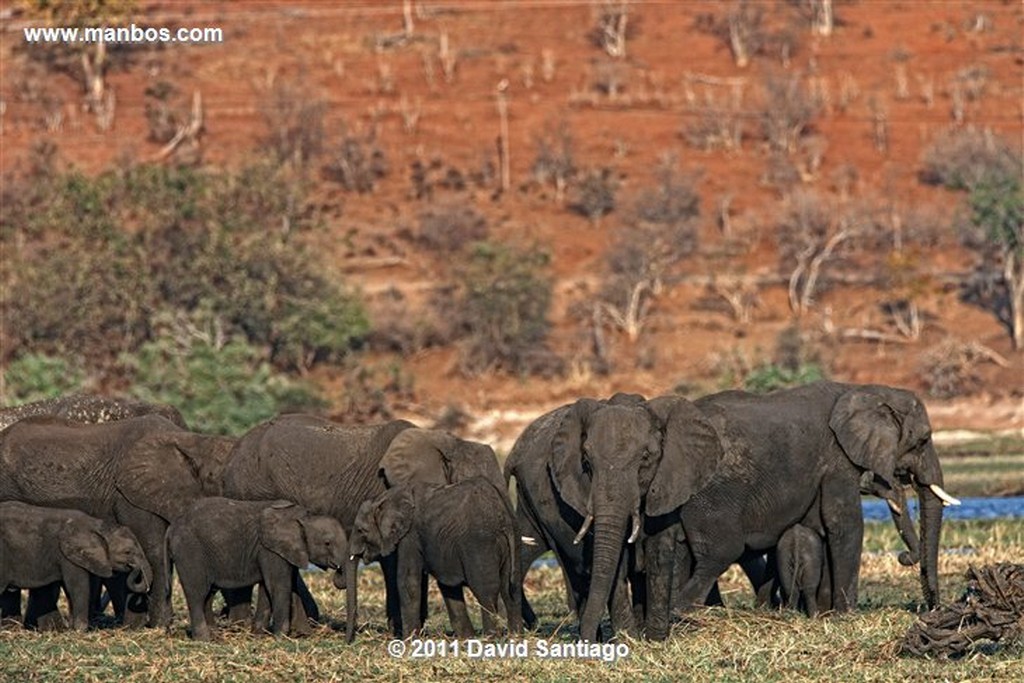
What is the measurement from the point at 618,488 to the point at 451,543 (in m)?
1.70

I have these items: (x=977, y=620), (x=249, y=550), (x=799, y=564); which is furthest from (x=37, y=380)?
(x=977, y=620)

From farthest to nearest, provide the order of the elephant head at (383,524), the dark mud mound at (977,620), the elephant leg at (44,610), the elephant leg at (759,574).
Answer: the elephant leg at (759,574) < the elephant leg at (44,610) < the elephant head at (383,524) < the dark mud mound at (977,620)

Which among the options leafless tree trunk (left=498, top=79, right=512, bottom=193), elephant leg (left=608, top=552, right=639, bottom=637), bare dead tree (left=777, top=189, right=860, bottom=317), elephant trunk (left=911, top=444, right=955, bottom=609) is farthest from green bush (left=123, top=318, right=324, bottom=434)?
elephant leg (left=608, top=552, right=639, bottom=637)

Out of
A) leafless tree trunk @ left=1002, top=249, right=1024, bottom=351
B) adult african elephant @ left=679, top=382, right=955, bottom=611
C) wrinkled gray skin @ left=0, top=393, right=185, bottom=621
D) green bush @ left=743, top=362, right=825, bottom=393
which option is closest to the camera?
adult african elephant @ left=679, top=382, right=955, bottom=611

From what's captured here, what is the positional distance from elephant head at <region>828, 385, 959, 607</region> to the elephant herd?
0.7 inches

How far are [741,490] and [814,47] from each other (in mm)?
62258


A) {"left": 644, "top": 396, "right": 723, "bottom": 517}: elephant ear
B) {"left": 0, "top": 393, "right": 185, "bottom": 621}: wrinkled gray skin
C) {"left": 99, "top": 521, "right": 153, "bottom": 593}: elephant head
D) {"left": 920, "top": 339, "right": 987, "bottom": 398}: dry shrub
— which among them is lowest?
{"left": 920, "top": 339, "right": 987, "bottom": 398}: dry shrub

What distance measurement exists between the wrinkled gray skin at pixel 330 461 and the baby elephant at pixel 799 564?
8.00 feet

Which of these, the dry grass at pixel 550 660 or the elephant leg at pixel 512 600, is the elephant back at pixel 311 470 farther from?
the elephant leg at pixel 512 600

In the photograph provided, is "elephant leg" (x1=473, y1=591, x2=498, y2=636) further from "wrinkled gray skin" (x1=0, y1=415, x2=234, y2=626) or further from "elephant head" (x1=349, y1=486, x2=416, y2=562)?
"wrinkled gray skin" (x1=0, y1=415, x2=234, y2=626)

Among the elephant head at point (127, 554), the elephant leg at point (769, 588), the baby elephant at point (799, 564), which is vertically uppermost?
the elephant head at point (127, 554)

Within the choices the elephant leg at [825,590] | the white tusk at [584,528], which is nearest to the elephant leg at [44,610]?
the white tusk at [584,528]

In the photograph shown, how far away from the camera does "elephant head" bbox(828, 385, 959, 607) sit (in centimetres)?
1827

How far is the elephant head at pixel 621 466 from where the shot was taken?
1546cm
